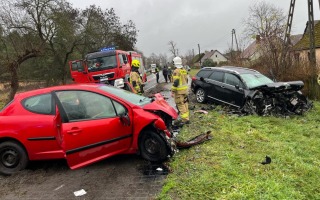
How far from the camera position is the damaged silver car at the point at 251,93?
29.6 ft

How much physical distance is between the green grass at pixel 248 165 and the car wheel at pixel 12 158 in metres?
Result: 2.63

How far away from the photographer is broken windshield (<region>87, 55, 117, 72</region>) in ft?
52.0

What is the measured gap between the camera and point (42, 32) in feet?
85.2

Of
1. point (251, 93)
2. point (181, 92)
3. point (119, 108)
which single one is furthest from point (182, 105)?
point (119, 108)

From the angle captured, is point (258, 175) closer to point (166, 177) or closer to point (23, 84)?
point (166, 177)

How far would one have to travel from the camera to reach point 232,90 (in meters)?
10.2

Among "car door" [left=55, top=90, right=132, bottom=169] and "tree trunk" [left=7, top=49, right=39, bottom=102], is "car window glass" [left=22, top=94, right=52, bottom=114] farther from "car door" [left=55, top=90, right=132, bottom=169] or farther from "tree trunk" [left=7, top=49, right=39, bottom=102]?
"tree trunk" [left=7, top=49, right=39, bottom=102]

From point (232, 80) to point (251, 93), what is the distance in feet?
3.80

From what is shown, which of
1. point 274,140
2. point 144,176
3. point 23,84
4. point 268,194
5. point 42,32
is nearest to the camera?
point 268,194

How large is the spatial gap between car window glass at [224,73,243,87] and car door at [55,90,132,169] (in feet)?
19.3

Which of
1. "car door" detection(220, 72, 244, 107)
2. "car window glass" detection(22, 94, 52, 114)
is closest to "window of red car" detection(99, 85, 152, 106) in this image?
"car window glass" detection(22, 94, 52, 114)

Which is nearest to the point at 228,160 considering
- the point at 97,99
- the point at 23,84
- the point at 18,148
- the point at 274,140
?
the point at 274,140

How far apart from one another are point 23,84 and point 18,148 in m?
26.3

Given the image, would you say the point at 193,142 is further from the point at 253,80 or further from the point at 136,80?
the point at 253,80
